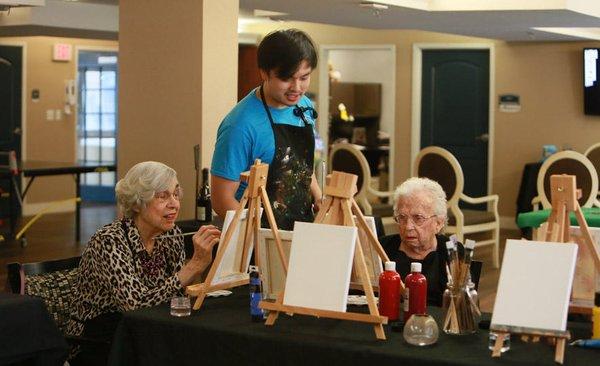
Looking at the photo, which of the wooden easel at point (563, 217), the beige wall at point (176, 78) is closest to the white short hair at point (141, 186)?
the wooden easel at point (563, 217)

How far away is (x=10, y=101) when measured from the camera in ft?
40.5

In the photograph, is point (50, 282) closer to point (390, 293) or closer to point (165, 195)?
point (165, 195)

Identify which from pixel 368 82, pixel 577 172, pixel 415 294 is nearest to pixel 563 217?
pixel 415 294

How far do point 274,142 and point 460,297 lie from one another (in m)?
1.03

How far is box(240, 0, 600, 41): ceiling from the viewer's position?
793 centimetres

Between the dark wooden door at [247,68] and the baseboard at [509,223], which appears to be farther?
the dark wooden door at [247,68]

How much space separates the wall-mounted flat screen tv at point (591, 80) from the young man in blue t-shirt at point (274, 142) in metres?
8.22

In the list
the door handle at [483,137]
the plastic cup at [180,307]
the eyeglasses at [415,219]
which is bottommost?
Answer: the plastic cup at [180,307]

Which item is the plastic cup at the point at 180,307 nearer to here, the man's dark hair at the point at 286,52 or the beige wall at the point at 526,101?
the man's dark hair at the point at 286,52

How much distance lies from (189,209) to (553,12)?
11.9 ft

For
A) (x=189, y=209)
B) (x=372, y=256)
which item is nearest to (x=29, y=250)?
(x=189, y=209)

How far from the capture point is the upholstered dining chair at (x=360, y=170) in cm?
927

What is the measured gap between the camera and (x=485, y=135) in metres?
12.2

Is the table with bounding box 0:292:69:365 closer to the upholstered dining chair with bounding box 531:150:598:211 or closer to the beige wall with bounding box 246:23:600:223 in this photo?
the upholstered dining chair with bounding box 531:150:598:211
